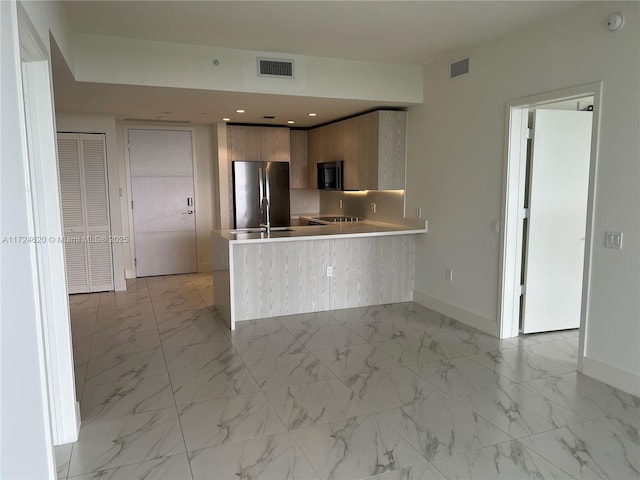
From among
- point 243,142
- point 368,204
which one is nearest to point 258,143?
point 243,142

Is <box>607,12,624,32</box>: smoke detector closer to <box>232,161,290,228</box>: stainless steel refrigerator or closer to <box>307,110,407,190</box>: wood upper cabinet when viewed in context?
<box>307,110,407,190</box>: wood upper cabinet

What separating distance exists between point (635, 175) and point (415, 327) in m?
2.39

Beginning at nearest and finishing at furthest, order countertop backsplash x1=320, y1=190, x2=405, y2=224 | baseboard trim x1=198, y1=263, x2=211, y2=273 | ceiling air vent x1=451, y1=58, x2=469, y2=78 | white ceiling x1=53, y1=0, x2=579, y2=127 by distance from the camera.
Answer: white ceiling x1=53, y1=0, x2=579, y2=127 → ceiling air vent x1=451, y1=58, x2=469, y2=78 → countertop backsplash x1=320, y1=190, x2=405, y2=224 → baseboard trim x1=198, y1=263, x2=211, y2=273

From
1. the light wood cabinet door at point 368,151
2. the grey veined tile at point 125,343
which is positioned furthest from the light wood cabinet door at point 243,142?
the grey veined tile at point 125,343

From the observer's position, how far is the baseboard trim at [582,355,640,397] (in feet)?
10.3

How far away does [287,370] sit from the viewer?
142 inches

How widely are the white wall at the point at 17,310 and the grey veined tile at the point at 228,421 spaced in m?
0.92

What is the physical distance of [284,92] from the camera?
15.1 ft

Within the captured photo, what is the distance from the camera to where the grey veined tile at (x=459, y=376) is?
3291mm

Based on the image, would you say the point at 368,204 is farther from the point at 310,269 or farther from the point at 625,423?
the point at 625,423

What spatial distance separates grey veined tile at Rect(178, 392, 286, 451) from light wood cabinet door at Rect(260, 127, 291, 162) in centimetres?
467

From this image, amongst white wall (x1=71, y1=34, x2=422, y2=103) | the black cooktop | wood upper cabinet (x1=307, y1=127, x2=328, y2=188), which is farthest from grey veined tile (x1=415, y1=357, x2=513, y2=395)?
wood upper cabinet (x1=307, y1=127, x2=328, y2=188)

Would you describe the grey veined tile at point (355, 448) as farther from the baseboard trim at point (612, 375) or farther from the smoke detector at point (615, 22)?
the smoke detector at point (615, 22)

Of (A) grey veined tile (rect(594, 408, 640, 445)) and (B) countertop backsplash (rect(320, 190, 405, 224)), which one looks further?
(B) countertop backsplash (rect(320, 190, 405, 224))
